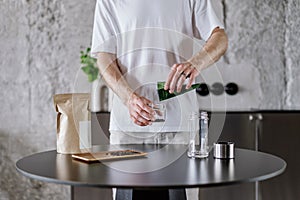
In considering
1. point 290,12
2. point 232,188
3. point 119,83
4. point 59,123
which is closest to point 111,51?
point 119,83

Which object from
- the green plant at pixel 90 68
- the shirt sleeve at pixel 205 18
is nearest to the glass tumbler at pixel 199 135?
the shirt sleeve at pixel 205 18

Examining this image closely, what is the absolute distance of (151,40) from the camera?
1.86m

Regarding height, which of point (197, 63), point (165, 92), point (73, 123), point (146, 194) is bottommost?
point (146, 194)

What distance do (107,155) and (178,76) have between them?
0.35m

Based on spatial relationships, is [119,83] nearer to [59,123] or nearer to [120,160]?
[59,123]

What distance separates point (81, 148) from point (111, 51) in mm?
468

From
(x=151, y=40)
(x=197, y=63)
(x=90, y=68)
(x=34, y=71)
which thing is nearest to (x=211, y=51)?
(x=197, y=63)

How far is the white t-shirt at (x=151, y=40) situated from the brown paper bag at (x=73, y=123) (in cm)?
25

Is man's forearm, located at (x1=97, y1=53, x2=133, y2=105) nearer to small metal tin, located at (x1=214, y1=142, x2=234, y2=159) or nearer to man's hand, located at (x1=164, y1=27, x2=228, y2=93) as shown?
man's hand, located at (x1=164, y1=27, x2=228, y2=93)

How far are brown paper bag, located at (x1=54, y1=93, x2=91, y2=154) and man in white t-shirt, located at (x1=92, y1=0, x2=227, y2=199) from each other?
0.64 feet

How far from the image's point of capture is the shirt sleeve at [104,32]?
191cm

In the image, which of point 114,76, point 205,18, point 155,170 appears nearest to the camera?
point 155,170

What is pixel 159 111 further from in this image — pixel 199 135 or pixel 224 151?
pixel 224 151

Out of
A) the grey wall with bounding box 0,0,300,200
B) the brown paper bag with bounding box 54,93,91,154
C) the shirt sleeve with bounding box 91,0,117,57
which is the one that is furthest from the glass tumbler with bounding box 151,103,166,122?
the grey wall with bounding box 0,0,300,200
